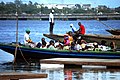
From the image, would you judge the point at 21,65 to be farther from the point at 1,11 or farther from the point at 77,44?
the point at 1,11

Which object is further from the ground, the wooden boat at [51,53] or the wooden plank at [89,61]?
the wooden plank at [89,61]

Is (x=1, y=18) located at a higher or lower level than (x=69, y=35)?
lower

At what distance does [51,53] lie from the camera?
32.2 meters

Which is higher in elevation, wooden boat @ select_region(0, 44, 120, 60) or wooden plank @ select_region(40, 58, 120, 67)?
wooden plank @ select_region(40, 58, 120, 67)

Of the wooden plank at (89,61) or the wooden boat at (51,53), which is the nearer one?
the wooden plank at (89,61)

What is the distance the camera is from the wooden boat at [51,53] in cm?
3094

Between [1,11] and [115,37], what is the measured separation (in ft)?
499

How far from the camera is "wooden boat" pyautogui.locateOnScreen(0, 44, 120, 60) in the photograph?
102 feet

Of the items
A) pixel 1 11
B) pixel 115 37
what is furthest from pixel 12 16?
pixel 115 37

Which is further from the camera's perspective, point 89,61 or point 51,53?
point 51,53

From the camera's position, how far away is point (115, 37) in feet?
124

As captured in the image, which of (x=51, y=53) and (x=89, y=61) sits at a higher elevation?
(x=89, y=61)

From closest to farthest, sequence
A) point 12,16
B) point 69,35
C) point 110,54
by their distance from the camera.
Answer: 1. point 110,54
2. point 69,35
3. point 12,16

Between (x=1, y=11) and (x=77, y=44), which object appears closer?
(x=77, y=44)
